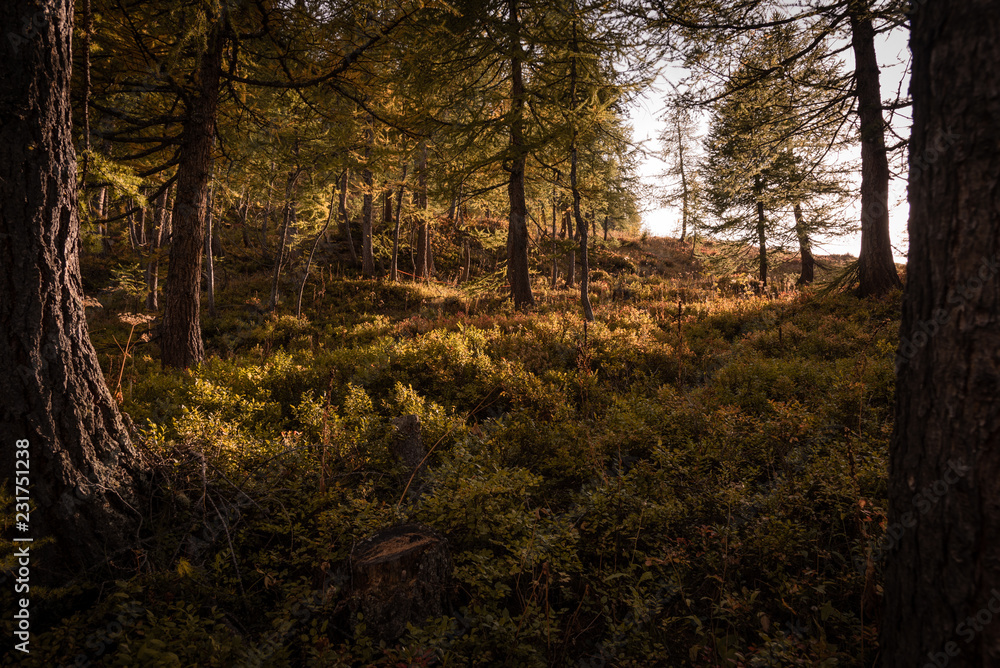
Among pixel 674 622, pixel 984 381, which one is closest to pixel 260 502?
pixel 674 622

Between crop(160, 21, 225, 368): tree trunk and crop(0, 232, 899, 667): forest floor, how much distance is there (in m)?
1.41

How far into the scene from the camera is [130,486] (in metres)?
3.10

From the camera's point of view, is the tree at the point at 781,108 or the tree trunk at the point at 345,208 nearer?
the tree at the point at 781,108

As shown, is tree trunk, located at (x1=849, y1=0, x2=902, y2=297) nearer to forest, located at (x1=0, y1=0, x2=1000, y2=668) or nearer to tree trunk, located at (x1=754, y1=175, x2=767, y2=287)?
forest, located at (x1=0, y1=0, x2=1000, y2=668)

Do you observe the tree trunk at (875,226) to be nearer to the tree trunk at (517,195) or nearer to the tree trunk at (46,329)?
the tree trunk at (517,195)

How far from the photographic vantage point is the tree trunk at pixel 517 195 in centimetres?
1125

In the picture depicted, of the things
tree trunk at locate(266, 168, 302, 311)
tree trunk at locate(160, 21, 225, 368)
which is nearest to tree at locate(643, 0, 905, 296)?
tree trunk at locate(160, 21, 225, 368)

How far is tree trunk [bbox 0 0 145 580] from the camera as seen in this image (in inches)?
99.7

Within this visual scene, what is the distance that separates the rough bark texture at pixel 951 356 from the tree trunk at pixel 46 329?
4439 mm

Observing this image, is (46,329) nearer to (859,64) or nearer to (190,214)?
(190,214)

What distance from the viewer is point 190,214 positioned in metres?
6.72

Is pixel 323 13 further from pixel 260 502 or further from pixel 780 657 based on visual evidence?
pixel 780 657

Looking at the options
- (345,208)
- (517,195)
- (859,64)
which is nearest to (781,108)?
(859,64)

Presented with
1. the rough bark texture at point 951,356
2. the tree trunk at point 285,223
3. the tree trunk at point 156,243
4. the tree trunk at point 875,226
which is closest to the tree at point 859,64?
the tree trunk at point 875,226
